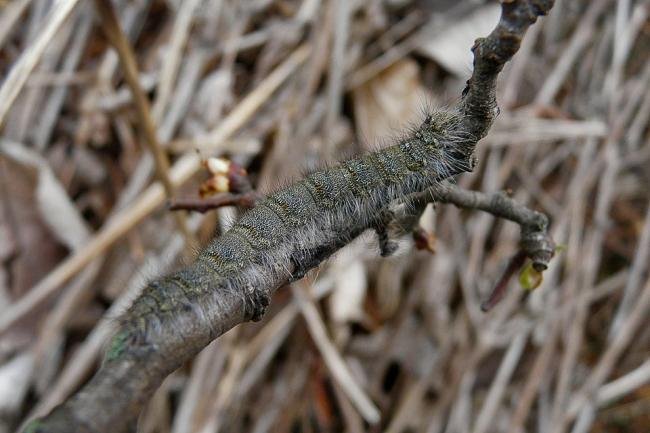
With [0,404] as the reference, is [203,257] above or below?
above

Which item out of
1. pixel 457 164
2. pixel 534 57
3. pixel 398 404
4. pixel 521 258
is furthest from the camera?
pixel 534 57

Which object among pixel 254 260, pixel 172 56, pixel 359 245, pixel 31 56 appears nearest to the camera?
pixel 254 260

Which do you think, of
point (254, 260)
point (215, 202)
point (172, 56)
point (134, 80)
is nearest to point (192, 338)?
point (254, 260)

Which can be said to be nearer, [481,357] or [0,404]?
[0,404]

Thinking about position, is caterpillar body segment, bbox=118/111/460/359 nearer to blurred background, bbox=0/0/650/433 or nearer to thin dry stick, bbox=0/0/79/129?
thin dry stick, bbox=0/0/79/129

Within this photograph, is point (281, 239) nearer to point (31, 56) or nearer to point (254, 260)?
point (254, 260)

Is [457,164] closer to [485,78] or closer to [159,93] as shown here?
[485,78]

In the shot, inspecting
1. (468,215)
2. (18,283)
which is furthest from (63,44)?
(468,215)
